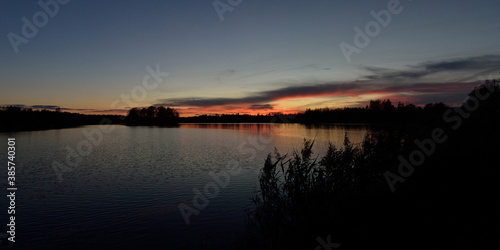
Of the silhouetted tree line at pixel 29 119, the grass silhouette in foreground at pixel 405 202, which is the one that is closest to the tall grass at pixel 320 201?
the grass silhouette in foreground at pixel 405 202

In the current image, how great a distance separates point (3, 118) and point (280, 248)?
16276 centimetres

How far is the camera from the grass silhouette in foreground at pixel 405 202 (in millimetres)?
9781

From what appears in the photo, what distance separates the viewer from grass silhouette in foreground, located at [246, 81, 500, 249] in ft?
32.1

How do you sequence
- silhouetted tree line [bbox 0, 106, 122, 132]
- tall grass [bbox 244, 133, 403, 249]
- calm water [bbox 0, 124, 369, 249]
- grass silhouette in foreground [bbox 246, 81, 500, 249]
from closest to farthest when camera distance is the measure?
grass silhouette in foreground [bbox 246, 81, 500, 249] → tall grass [bbox 244, 133, 403, 249] → calm water [bbox 0, 124, 369, 249] → silhouetted tree line [bbox 0, 106, 122, 132]

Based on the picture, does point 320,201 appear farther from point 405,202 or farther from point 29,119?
point 29,119

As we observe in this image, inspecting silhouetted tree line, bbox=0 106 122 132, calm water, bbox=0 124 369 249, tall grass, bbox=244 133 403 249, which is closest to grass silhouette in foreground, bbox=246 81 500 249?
tall grass, bbox=244 133 403 249

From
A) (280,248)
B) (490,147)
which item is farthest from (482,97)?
(280,248)

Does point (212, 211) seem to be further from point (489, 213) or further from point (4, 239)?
point (489, 213)

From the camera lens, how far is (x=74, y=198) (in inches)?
769

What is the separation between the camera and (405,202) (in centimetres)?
1201

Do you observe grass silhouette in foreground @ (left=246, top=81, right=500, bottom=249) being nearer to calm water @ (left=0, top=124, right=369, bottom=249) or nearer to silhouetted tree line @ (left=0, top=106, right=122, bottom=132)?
calm water @ (left=0, top=124, right=369, bottom=249)

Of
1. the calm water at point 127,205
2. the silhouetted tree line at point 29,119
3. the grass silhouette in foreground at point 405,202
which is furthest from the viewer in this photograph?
the silhouetted tree line at point 29,119

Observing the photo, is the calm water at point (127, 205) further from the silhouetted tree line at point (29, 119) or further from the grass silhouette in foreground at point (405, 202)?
the silhouetted tree line at point (29, 119)

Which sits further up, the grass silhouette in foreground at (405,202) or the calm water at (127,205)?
the grass silhouette in foreground at (405,202)
